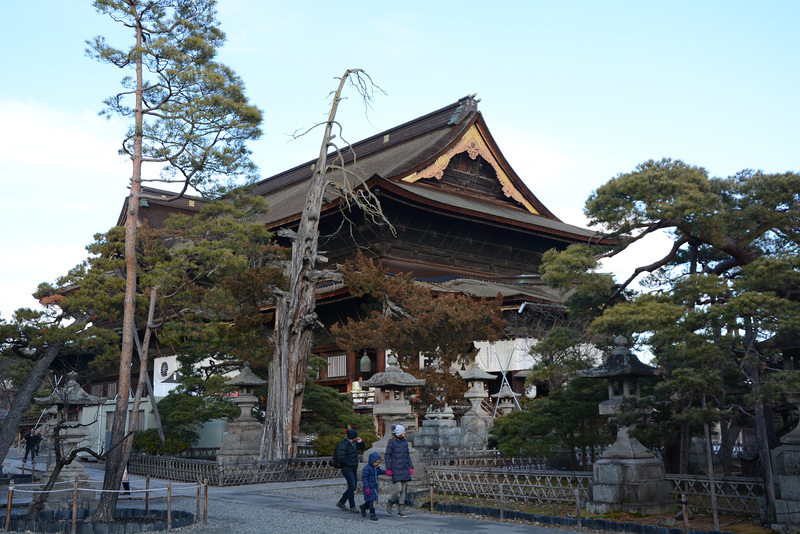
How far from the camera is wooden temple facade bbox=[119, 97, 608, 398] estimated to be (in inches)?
1070

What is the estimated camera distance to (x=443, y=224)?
29719 millimetres

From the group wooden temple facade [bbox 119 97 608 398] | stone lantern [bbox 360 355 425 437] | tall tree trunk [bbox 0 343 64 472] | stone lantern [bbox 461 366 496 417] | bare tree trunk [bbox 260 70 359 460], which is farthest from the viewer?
wooden temple facade [bbox 119 97 608 398]

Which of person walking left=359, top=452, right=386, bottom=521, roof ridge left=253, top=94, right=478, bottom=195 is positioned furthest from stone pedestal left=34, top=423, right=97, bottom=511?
roof ridge left=253, top=94, right=478, bottom=195

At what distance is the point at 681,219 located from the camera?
11742 millimetres

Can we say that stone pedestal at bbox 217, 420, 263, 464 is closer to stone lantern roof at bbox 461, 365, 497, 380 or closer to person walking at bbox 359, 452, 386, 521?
stone lantern roof at bbox 461, 365, 497, 380

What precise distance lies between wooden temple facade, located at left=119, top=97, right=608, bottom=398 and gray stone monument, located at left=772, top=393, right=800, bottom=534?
16.3 metres

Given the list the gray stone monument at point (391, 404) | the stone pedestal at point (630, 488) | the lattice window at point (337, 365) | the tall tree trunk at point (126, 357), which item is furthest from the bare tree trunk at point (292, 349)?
the stone pedestal at point (630, 488)

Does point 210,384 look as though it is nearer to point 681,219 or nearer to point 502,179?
point 681,219

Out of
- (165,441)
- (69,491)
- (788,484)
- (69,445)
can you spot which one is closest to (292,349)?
(69,445)

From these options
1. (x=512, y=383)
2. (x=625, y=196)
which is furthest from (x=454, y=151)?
(x=625, y=196)

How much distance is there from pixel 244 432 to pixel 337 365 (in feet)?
31.7

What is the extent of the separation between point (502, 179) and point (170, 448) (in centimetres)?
1969

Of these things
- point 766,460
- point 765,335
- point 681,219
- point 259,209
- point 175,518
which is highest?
point 259,209

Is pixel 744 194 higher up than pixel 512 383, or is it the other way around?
pixel 744 194
